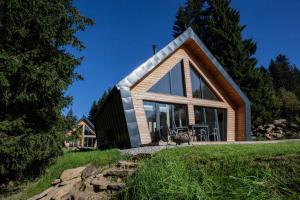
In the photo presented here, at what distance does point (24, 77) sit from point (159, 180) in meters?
5.24

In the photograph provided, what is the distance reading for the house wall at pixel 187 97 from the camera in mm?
12904

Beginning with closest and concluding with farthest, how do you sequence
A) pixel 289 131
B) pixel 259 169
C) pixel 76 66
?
pixel 259 169, pixel 76 66, pixel 289 131

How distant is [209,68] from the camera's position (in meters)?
16.8

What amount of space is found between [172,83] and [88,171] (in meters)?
8.45

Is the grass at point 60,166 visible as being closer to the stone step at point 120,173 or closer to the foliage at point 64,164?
the foliage at point 64,164

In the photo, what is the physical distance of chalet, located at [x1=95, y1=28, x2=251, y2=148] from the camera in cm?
1250

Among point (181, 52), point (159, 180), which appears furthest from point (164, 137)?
point (159, 180)

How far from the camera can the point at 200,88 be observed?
1628 cm

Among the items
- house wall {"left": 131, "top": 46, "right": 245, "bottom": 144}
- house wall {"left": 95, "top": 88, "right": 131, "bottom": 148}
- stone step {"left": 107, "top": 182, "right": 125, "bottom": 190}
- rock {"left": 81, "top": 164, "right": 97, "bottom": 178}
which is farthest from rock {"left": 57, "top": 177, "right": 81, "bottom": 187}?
house wall {"left": 131, "top": 46, "right": 245, "bottom": 144}

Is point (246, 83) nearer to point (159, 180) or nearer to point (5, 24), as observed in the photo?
point (5, 24)

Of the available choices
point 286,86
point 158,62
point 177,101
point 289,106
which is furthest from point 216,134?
point 286,86

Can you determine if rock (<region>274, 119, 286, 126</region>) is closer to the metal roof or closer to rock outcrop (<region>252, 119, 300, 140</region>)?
rock outcrop (<region>252, 119, 300, 140</region>)

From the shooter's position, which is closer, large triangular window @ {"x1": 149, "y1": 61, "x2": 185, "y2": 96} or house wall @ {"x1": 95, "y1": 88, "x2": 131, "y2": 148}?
house wall @ {"x1": 95, "y1": 88, "x2": 131, "y2": 148}

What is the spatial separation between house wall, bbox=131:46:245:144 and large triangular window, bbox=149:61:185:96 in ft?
0.68
